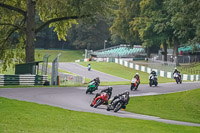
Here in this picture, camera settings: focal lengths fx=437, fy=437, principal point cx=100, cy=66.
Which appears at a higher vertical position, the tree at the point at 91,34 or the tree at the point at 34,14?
the tree at the point at 91,34

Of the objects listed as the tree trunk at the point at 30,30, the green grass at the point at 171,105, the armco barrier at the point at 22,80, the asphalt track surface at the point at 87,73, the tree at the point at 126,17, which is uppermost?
the tree at the point at 126,17

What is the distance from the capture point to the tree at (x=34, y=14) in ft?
114

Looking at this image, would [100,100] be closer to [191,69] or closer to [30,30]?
[30,30]

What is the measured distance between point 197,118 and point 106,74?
38908 millimetres

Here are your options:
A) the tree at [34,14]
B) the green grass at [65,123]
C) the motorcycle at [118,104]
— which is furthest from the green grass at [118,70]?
the green grass at [65,123]

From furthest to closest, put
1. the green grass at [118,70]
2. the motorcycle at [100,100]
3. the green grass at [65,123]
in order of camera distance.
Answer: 1. the green grass at [118,70]
2. the motorcycle at [100,100]
3. the green grass at [65,123]

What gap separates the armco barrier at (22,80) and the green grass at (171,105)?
356 inches

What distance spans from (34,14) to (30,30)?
1390 mm

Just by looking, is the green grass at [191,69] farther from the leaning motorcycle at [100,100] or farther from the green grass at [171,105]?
the leaning motorcycle at [100,100]

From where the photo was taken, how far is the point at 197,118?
→ 2073cm

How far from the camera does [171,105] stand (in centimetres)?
2391

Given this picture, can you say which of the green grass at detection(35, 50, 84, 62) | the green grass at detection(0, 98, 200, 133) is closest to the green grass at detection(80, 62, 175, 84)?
the green grass at detection(35, 50, 84, 62)

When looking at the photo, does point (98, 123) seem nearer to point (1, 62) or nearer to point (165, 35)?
point (1, 62)

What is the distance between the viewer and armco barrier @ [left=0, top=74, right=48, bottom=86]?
30400 mm
